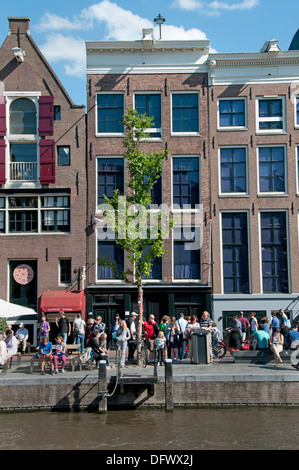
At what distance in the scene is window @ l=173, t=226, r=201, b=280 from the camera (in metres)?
26.3

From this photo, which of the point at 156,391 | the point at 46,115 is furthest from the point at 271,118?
the point at 156,391

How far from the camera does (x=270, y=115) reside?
2697 cm

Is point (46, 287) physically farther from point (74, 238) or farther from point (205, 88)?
point (205, 88)

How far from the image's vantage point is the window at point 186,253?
2627 centimetres

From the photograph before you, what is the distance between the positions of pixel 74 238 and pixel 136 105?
6909 millimetres

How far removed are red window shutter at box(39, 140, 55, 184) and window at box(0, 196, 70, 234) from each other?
3.11 feet

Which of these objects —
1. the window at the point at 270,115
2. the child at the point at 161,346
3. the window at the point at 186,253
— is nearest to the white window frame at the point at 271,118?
the window at the point at 270,115

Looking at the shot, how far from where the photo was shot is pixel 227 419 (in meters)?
15.1

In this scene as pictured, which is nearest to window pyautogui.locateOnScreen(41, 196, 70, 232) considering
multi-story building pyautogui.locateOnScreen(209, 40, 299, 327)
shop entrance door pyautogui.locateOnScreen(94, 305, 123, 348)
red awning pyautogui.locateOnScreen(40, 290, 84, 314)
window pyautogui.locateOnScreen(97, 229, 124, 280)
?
window pyautogui.locateOnScreen(97, 229, 124, 280)

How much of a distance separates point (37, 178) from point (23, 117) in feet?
9.87

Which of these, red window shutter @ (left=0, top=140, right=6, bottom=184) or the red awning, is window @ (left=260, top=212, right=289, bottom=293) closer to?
the red awning

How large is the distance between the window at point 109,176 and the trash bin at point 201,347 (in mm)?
10169

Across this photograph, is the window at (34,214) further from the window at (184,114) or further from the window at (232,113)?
the window at (232,113)
